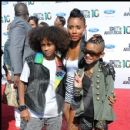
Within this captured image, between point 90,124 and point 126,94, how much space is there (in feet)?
15.8

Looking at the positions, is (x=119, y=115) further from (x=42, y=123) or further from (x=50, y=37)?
(x=50, y=37)

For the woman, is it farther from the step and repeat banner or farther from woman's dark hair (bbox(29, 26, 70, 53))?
the step and repeat banner

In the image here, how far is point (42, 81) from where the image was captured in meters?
3.39

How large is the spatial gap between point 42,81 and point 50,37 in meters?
0.38

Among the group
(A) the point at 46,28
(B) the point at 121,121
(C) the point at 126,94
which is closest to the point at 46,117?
(A) the point at 46,28

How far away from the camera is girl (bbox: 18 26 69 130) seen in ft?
11.1

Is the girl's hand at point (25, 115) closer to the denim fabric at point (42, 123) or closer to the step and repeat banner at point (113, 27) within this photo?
the denim fabric at point (42, 123)

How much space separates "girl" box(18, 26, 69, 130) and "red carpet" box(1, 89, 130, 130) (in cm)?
255

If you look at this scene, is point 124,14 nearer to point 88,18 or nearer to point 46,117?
point 88,18

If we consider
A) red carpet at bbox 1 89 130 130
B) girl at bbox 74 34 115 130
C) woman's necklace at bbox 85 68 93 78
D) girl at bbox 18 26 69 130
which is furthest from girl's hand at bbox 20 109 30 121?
red carpet at bbox 1 89 130 130

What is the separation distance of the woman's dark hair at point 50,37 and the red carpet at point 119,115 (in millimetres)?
2678

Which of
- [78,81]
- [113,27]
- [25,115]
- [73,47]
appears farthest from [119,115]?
[25,115]

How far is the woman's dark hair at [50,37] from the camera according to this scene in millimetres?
3457

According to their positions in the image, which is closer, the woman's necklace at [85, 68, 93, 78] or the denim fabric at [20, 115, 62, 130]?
the denim fabric at [20, 115, 62, 130]
